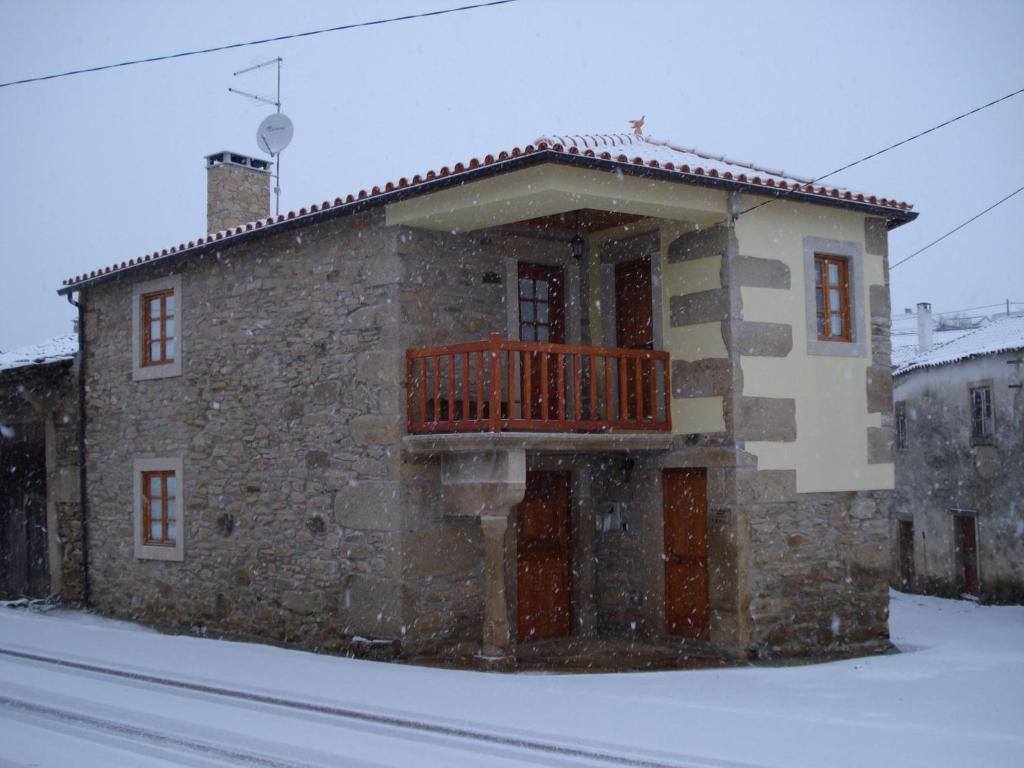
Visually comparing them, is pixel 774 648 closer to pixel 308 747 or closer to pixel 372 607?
pixel 372 607

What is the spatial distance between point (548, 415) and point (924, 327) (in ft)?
50.6

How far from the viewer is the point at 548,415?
36.4 ft

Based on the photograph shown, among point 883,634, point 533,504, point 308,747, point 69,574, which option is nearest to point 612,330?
point 533,504

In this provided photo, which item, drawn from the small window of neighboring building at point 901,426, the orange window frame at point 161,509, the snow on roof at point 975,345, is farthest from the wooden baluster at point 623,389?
the small window of neighboring building at point 901,426

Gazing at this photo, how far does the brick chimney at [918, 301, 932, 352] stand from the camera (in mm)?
23578

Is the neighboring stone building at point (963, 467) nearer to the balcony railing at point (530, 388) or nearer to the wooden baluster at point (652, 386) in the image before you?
the balcony railing at point (530, 388)

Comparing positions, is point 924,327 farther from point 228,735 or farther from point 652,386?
point 228,735

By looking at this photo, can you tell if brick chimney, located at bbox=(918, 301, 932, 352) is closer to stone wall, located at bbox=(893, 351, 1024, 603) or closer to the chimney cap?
stone wall, located at bbox=(893, 351, 1024, 603)

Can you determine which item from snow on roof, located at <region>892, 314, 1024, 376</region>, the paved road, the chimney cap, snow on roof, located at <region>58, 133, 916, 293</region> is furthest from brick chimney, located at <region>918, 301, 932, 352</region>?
the paved road

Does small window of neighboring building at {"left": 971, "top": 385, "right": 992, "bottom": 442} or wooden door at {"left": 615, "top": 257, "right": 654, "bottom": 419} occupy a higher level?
wooden door at {"left": 615, "top": 257, "right": 654, "bottom": 419}

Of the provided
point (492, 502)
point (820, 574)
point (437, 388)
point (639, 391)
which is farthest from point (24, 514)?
point (820, 574)

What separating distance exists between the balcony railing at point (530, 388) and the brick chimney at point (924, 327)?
1413cm

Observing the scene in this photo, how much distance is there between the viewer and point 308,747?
6648mm

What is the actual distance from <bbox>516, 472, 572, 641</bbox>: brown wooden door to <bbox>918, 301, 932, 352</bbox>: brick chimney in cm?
1425
